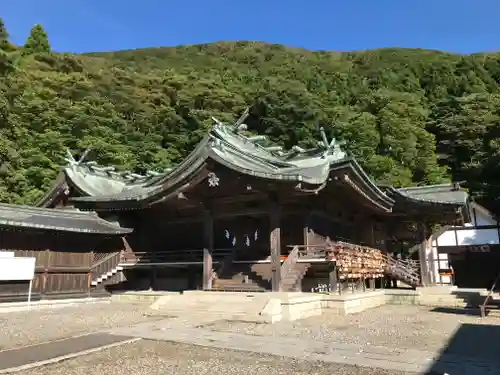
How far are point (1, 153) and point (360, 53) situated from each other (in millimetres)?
100964

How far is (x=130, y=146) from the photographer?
157 feet

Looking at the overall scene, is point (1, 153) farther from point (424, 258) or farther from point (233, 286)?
point (424, 258)

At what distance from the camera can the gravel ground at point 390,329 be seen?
352 inches

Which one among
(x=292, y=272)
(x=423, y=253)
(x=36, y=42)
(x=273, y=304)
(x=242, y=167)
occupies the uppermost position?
(x=36, y=42)

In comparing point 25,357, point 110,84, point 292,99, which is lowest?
point 25,357

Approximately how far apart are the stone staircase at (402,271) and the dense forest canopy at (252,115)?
20234mm

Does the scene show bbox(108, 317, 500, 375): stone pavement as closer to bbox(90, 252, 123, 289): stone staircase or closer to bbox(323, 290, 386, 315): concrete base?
bbox(323, 290, 386, 315): concrete base

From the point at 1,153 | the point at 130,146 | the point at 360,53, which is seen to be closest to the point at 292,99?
the point at 130,146

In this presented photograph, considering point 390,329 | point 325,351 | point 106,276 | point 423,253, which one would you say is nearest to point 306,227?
point 390,329

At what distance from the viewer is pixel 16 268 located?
1559 centimetres

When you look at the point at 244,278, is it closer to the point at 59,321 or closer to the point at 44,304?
the point at 59,321

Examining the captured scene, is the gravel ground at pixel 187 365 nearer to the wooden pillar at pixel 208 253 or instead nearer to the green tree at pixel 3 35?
the wooden pillar at pixel 208 253

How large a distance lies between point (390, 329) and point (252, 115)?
163 ft

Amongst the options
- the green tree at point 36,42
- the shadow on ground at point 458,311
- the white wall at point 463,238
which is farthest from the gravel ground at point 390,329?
the green tree at point 36,42
